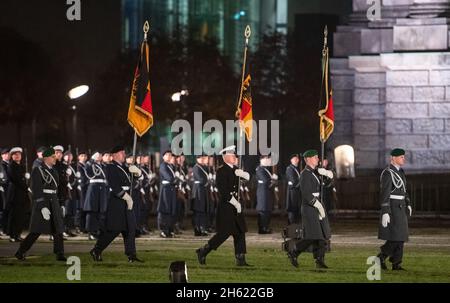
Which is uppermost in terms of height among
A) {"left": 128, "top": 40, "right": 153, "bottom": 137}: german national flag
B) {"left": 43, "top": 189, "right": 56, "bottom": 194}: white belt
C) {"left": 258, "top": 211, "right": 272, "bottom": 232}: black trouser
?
{"left": 128, "top": 40, "right": 153, "bottom": 137}: german national flag

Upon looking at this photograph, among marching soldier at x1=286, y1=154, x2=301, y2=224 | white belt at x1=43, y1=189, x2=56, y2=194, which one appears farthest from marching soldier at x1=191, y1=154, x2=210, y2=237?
white belt at x1=43, y1=189, x2=56, y2=194

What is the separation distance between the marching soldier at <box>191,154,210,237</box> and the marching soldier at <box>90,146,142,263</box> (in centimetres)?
889

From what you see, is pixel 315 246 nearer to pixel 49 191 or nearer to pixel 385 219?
pixel 385 219

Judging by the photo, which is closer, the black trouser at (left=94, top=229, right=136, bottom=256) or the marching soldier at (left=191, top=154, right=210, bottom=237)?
the black trouser at (left=94, top=229, right=136, bottom=256)

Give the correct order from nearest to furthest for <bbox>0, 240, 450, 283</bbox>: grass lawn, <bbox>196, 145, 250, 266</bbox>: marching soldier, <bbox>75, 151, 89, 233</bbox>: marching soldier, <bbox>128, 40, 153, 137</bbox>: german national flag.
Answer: <bbox>0, 240, 450, 283</bbox>: grass lawn
<bbox>196, 145, 250, 266</bbox>: marching soldier
<bbox>128, 40, 153, 137</bbox>: german national flag
<bbox>75, 151, 89, 233</bbox>: marching soldier

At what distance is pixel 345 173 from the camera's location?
136ft

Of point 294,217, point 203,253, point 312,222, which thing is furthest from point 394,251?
point 294,217

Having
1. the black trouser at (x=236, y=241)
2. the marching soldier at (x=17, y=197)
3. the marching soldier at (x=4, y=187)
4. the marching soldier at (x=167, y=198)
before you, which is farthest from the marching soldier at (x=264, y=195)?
the black trouser at (x=236, y=241)

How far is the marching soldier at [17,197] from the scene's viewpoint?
3134cm

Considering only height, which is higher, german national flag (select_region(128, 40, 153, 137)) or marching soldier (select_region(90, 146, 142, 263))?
german national flag (select_region(128, 40, 153, 137))

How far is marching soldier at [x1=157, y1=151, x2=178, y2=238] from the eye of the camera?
111 feet

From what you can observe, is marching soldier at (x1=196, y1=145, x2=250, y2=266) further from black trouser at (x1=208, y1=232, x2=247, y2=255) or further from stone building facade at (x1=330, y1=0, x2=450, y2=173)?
stone building facade at (x1=330, y1=0, x2=450, y2=173)
